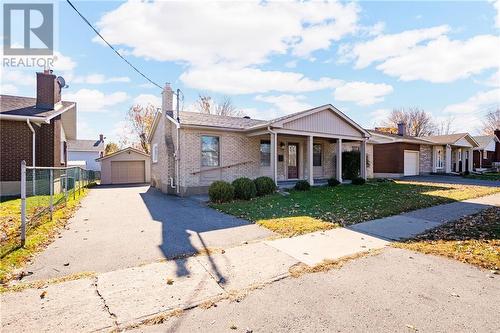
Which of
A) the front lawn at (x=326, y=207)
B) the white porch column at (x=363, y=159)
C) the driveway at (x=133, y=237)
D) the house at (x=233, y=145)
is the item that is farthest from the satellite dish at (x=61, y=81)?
the white porch column at (x=363, y=159)

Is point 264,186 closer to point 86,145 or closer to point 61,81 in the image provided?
point 61,81

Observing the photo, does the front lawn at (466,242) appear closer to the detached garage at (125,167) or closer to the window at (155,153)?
the window at (155,153)

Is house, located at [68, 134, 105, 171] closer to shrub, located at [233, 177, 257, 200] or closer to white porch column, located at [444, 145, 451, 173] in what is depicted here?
shrub, located at [233, 177, 257, 200]

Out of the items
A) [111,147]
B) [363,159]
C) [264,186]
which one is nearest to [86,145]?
[111,147]

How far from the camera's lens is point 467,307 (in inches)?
124

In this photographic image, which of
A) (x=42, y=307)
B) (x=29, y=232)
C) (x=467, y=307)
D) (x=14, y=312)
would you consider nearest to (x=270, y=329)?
(x=467, y=307)

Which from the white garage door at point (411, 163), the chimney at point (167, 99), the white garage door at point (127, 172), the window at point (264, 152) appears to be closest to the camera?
the window at point (264, 152)

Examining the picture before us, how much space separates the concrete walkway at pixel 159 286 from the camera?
9.64ft

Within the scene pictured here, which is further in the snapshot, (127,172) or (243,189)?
(127,172)

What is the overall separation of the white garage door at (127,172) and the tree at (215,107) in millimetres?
14701

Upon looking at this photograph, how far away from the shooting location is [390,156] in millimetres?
24500

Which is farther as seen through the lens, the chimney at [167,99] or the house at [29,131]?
the chimney at [167,99]

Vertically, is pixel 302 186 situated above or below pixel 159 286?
above

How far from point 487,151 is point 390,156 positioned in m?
23.2
